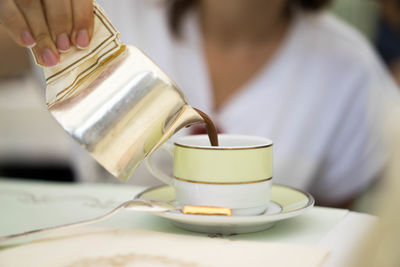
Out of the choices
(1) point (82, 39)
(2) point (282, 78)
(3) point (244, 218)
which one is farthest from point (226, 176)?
(2) point (282, 78)

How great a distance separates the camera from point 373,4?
1388 millimetres

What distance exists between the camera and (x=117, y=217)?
392mm

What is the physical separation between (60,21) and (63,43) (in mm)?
20

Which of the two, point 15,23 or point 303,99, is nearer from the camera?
point 15,23

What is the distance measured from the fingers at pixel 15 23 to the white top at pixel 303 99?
0.56 m

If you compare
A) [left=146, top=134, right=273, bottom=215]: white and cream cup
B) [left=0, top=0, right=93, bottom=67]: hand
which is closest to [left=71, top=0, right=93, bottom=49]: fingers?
[left=0, top=0, right=93, bottom=67]: hand

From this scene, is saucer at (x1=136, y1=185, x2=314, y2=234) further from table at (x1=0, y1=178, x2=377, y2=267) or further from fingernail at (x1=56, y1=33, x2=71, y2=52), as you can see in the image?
fingernail at (x1=56, y1=33, x2=71, y2=52)

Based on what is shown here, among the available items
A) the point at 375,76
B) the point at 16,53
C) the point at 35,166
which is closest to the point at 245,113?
the point at 375,76

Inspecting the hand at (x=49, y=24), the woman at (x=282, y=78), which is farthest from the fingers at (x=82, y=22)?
the woman at (x=282, y=78)

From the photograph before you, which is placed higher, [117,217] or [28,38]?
[28,38]

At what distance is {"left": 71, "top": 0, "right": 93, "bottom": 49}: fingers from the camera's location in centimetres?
35

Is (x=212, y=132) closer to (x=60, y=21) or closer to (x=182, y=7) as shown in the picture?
(x=60, y=21)

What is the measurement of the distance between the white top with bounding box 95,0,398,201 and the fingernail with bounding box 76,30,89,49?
567 mm

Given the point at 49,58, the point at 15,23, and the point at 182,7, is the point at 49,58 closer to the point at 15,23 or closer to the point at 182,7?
the point at 15,23
